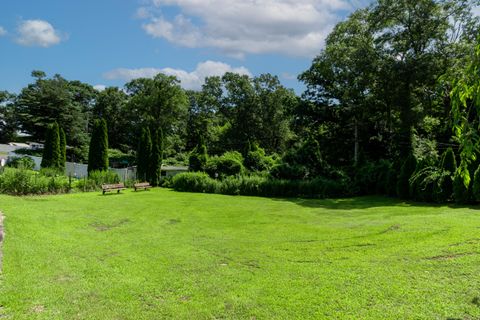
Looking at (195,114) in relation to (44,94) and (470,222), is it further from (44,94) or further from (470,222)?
(470,222)

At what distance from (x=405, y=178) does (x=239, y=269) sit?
43.0 feet

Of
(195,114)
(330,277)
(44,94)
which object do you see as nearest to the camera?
(330,277)

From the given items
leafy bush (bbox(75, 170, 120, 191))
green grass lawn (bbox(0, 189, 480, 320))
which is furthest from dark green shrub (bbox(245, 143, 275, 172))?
green grass lawn (bbox(0, 189, 480, 320))

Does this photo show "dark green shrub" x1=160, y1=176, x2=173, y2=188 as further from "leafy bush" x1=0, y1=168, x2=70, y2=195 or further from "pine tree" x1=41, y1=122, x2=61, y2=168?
"leafy bush" x1=0, y1=168, x2=70, y2=195

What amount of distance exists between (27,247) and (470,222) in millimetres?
9585

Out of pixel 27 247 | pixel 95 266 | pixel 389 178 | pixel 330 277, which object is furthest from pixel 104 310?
pixel 389 178

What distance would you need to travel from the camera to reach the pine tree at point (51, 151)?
2381 centimetres

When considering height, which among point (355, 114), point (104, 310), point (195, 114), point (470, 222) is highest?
point (195, 114)

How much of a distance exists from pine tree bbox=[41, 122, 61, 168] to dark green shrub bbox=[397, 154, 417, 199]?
67.4 ft

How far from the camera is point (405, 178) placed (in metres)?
16.6

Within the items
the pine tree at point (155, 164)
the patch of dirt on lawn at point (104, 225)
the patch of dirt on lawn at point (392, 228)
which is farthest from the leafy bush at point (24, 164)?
the patch of dirt on lawn at point (392, 228)

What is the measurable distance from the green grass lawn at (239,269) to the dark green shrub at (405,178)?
7.14 m

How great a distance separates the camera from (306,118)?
30.6 metres

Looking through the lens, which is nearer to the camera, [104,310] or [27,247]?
[104,310]
